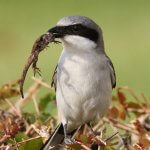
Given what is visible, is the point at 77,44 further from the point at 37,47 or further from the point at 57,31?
the point at 37,47

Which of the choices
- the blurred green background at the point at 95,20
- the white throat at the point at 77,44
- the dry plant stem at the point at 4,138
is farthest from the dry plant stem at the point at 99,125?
the blurred green background at the point at 95,20

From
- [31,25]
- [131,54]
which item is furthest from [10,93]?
[31,25]

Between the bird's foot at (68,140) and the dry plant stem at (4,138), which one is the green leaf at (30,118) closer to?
the bird's foot at (68,140)

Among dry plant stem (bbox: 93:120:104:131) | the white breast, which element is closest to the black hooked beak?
the white breast

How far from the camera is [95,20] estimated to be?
1348cm

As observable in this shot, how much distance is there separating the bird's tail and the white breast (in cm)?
15

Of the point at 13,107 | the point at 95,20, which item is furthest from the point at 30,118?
the point at 95,20

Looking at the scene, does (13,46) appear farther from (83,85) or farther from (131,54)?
(83,85)

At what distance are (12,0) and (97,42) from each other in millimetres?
9765

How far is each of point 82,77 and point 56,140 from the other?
53cm

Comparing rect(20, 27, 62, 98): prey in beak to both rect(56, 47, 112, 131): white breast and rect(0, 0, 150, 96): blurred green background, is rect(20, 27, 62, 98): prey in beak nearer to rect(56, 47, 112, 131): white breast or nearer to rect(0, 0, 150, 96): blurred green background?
rect(56, 47, 112, 131): white breast

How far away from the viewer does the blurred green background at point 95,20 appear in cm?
1059

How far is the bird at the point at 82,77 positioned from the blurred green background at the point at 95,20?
3641 millimetres

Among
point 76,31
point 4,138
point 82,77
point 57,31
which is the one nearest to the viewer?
point 4,138
